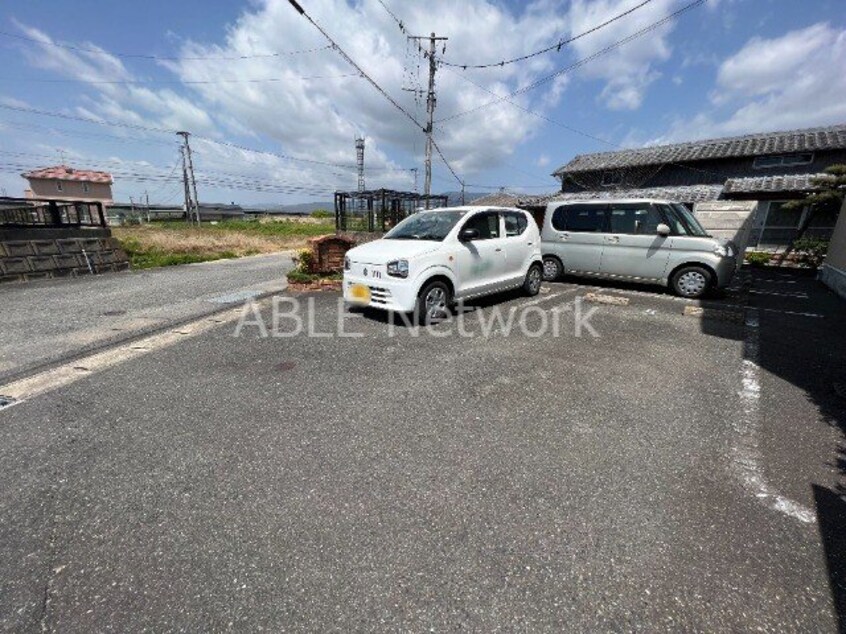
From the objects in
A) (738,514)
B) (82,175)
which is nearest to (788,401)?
(738,514)

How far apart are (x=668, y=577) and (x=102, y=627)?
2.39 metres

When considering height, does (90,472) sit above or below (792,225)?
below

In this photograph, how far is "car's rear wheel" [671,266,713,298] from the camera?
7.04 meters

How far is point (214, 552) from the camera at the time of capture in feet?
6.03

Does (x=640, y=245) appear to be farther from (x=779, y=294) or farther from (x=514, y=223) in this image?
(x=779, y=294)

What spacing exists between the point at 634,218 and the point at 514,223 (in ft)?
9.22

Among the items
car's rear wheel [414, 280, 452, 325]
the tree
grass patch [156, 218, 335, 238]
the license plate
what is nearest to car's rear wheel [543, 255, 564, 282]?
car's rear wheel [414, 280, 452, 325]

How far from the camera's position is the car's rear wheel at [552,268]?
28.2 feet

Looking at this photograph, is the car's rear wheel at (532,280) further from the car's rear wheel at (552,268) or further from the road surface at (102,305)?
the road surface at (102,305)

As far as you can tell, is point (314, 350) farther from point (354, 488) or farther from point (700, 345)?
point (700, 345)

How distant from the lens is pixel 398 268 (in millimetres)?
4938

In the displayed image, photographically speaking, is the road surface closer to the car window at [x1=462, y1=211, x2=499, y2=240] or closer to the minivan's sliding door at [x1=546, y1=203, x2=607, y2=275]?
the car window at [x1=462, y1=211, x2=499, y2=240]

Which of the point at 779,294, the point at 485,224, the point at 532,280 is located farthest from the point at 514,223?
the point at 779,294

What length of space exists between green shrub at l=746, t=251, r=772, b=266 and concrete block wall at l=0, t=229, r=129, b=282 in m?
21.0
